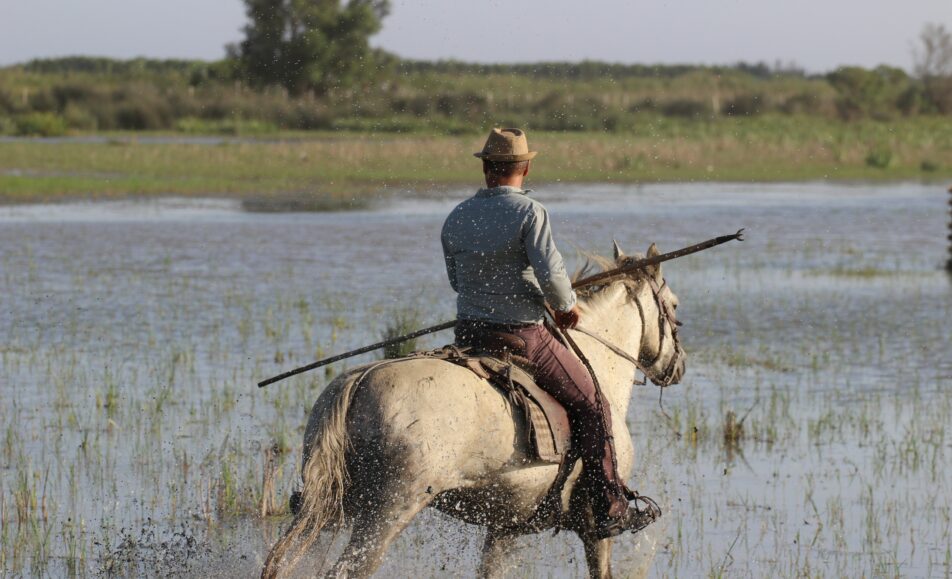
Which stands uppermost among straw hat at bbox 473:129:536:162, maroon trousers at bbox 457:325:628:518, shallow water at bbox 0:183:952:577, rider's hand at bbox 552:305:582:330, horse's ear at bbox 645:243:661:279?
straw hat at bbox 473:129:536:162

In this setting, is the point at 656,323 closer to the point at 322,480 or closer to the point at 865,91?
the point at 322,480

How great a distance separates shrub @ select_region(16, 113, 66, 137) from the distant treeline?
53 mm

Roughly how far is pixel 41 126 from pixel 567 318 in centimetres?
4436

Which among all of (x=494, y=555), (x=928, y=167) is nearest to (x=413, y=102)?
(x=928, y=167)

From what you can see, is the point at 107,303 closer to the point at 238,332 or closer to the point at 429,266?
the point at 238,332

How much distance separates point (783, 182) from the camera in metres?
37.0

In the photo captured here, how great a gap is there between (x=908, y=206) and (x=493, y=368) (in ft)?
84.2

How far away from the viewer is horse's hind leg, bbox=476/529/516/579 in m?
6.88

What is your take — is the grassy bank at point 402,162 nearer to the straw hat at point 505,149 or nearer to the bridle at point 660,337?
the bridle at point 660,337

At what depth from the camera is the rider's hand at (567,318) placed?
251 inches

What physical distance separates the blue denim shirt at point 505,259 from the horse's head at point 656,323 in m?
1.09

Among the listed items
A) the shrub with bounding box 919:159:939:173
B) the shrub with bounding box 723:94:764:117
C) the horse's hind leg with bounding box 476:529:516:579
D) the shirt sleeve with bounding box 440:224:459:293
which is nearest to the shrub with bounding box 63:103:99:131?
the shrub with bounding box 723:94:764:117

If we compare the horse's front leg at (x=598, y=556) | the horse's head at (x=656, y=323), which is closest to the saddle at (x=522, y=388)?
the horse's front leg at (x=598, y=556)

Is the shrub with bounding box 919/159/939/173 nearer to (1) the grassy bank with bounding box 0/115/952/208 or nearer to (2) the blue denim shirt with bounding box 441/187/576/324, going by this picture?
(1) the grassy bank with bounding box 0/115/952/208
